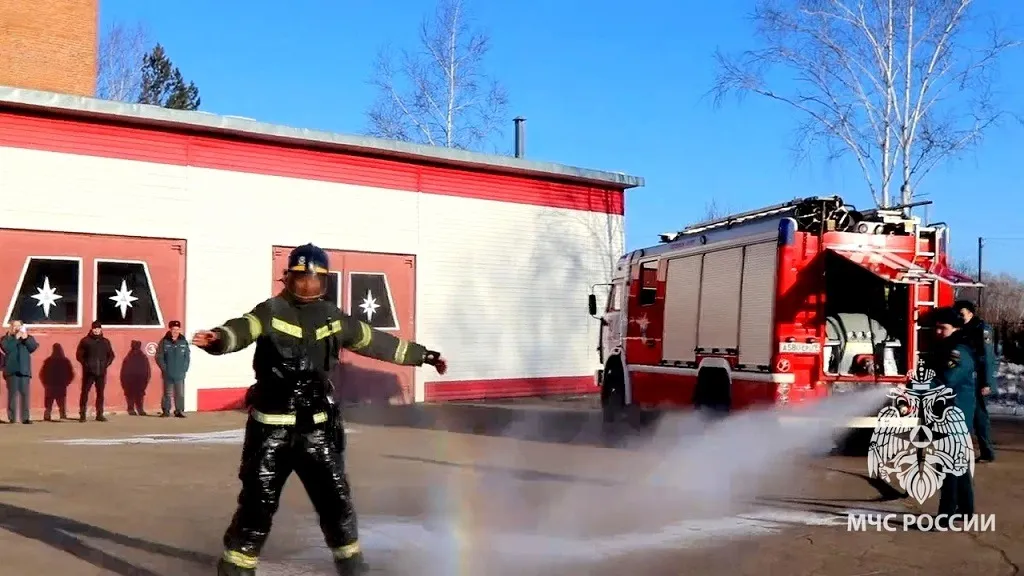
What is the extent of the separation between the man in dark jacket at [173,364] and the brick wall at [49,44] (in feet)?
42.1

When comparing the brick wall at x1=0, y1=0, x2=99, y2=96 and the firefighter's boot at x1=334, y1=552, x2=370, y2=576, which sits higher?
the brick wall at x1=0, y1=0, x2=99, y2=96

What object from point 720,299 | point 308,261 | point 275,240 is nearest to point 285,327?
point 308,261

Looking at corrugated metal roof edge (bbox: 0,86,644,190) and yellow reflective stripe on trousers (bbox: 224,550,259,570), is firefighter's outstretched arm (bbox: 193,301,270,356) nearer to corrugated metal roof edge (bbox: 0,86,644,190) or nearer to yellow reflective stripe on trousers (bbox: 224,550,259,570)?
yellow reflective stripe on trousers (bbox: 224,550,259,570)

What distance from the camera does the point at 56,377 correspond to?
17.1m

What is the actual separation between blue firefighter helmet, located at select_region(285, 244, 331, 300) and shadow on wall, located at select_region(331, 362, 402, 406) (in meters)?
14.8

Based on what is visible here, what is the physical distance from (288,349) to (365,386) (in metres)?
15.6

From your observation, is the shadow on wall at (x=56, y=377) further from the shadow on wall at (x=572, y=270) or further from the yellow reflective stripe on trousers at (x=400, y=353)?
the yellow reflective stripe on trousers at (x=400, y=353)

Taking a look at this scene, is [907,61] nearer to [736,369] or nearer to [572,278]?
[572,278]

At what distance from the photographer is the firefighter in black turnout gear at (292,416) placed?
5617mm

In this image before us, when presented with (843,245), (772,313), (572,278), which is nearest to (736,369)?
(772,313)

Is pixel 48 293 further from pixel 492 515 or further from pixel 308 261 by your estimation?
pixel 308 261

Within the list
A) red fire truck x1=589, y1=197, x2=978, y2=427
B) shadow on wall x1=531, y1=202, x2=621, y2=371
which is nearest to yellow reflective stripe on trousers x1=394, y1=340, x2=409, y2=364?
red fire truck x1=589, y1=197, x2=978, y2=427

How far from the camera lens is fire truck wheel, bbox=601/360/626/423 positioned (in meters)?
16.0

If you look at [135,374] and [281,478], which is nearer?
[281,478]
